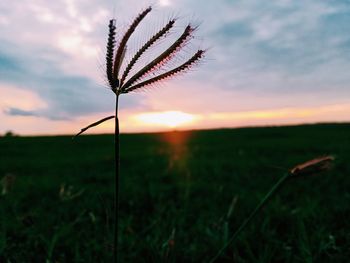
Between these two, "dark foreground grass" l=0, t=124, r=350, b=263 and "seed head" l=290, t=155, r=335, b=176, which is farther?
"dark foreground grass" l=0, t=124, r=350, b=263

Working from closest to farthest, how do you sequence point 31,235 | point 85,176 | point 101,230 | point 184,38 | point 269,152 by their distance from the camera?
point 184,38 < point 31,235 < point 101,230 < point 85,176 < point 269,152

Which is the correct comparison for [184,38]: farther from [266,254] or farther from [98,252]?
[98,252]

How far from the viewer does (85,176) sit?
6.87 m

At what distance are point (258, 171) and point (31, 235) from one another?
484cm

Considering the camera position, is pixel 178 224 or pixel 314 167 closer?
pixel 314 167

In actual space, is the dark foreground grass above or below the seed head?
below

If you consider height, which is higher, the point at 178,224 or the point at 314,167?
the point at 314,167

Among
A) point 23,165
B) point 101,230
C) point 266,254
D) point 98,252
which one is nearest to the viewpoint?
point 266,254

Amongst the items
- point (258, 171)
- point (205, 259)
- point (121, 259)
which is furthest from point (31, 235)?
point (258, 171)

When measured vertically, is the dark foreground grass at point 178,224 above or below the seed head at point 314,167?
below

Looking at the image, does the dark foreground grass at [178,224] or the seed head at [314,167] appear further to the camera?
the dark foreground grass at [178,224]

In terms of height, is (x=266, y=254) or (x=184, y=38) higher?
(x=184, y=38)

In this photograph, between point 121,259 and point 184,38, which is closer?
point 184,38

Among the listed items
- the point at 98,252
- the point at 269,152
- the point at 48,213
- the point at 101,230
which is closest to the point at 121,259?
the point at 98,252
